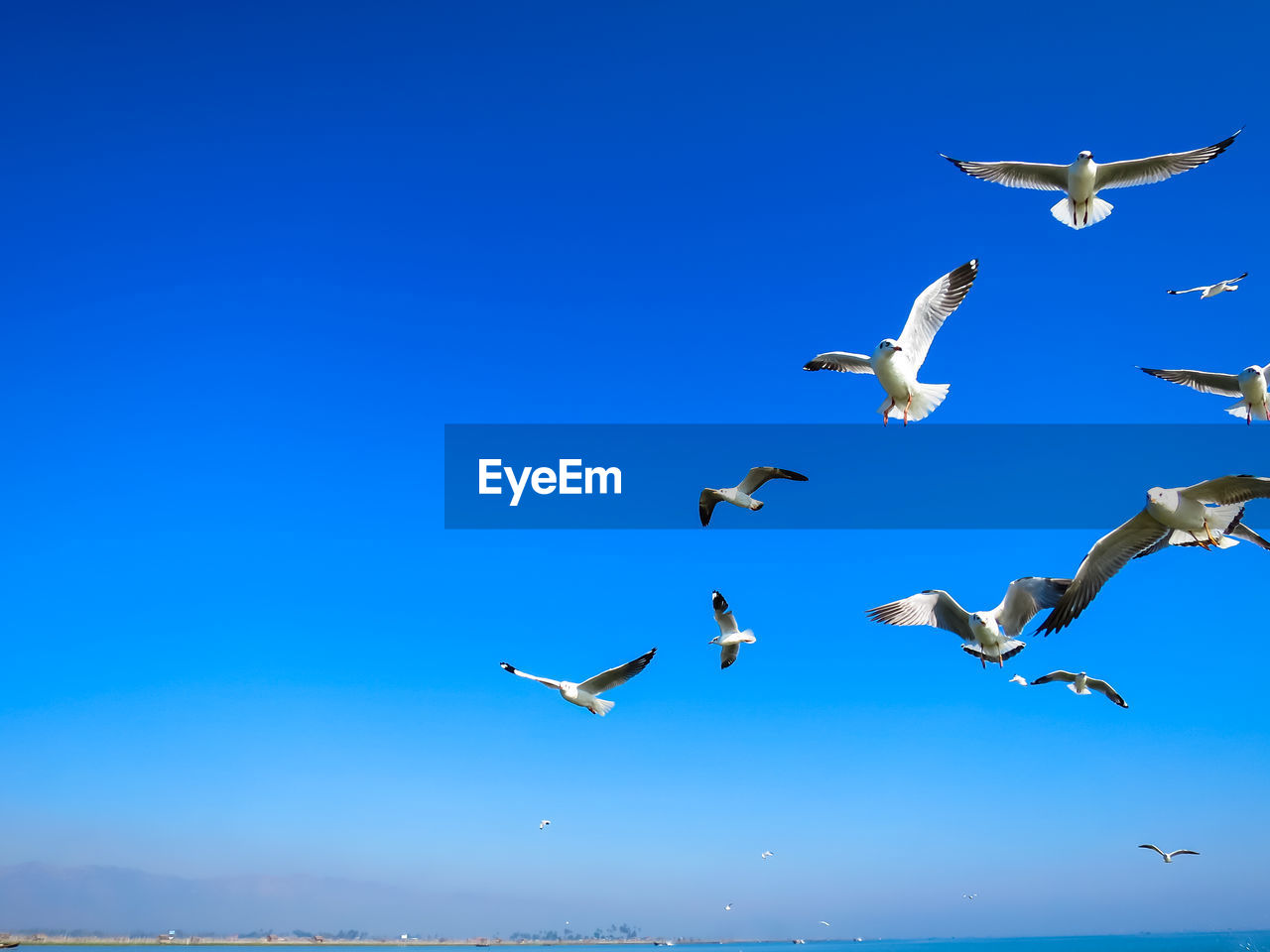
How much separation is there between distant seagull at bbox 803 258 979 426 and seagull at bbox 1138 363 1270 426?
4.04 metres

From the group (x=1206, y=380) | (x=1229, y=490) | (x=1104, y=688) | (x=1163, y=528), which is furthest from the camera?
(x=1104, y=688)

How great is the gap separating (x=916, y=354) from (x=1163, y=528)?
491cm

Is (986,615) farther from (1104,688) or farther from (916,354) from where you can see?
(1104,688)

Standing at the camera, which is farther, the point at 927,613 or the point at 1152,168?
the point at 1152,168

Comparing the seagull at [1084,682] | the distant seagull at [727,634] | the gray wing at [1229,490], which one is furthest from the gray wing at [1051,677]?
the gray wing at [1229,490]

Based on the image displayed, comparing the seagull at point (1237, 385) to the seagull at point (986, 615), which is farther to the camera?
the seagull at point (1237, 385)

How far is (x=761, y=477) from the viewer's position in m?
16.2

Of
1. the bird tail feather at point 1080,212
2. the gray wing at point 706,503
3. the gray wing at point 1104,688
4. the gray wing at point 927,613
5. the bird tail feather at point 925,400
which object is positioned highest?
the bird tail feather at point 1080,212

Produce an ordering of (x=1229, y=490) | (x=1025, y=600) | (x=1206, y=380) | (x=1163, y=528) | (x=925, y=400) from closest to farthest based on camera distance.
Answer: (x=1229, y=490) → (x=1163, y=528) → (x=1025, y=600) → (x=925, y=400) → (x=1206, y=380)

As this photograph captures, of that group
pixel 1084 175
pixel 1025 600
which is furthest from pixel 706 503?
pixel 1084 175

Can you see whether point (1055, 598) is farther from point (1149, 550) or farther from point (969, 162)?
point (969, 162)

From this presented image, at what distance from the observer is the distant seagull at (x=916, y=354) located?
14367mm

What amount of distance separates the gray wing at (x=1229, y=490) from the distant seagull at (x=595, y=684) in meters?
7.52

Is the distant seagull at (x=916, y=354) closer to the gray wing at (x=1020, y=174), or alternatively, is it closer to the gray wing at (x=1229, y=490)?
the gray wing at (x=1020, y=174)
